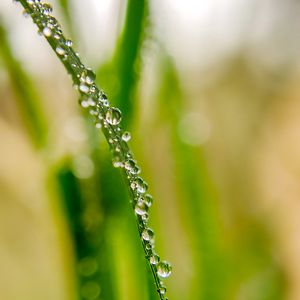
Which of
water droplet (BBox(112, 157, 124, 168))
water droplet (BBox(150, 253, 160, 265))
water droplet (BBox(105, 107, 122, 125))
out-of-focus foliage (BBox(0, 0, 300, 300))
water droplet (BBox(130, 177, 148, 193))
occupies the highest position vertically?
out-of-focus foliage (BBox(0, 0, 300, 300))

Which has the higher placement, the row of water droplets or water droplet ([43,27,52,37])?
water droplet ([43,27,52,37])

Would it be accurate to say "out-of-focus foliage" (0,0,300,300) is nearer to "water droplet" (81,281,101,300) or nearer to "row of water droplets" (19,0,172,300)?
"water droplet" (81,281,101,300)

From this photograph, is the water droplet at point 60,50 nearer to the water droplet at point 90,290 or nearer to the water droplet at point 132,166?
the water droplet at point 132,166

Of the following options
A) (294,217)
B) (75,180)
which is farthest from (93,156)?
(294,217)

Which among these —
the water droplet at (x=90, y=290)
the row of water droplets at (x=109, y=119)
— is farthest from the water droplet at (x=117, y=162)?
the water droplet at (x=90, y=290)

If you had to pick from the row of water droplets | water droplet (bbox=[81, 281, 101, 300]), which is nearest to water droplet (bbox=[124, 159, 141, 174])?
the row of water droplets

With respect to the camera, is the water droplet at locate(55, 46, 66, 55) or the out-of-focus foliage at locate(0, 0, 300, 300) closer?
the water droplet at locate(55, 46, 66, 55)

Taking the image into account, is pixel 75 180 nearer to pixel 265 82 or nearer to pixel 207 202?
pixel 207 202
